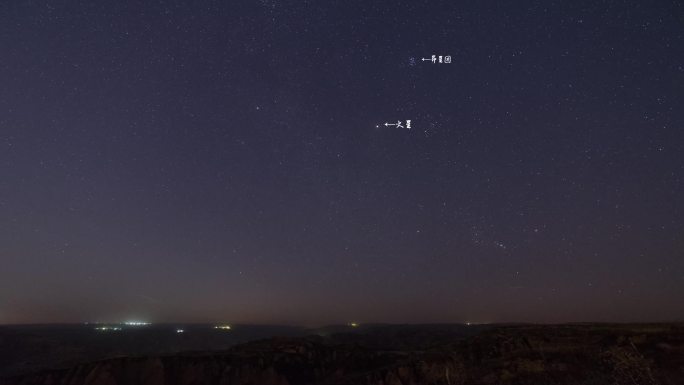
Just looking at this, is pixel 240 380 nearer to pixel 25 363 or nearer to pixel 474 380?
pixel 474 380

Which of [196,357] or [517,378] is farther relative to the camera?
[196,357]

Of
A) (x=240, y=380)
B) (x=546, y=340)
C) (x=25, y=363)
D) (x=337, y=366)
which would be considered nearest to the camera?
(x=546, y=340)

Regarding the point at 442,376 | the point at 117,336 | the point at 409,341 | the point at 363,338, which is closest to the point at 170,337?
the point at 117,336

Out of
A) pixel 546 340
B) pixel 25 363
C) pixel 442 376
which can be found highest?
pixel 546 340

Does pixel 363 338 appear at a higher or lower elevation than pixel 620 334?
lower

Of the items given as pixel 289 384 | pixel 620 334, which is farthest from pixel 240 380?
pixel 620 334

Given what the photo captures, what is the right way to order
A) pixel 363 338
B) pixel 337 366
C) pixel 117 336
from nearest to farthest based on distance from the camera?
pixel 337 366
pixel 363 338
pixel 117 336

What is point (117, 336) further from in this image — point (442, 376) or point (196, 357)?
point (442, 376)
